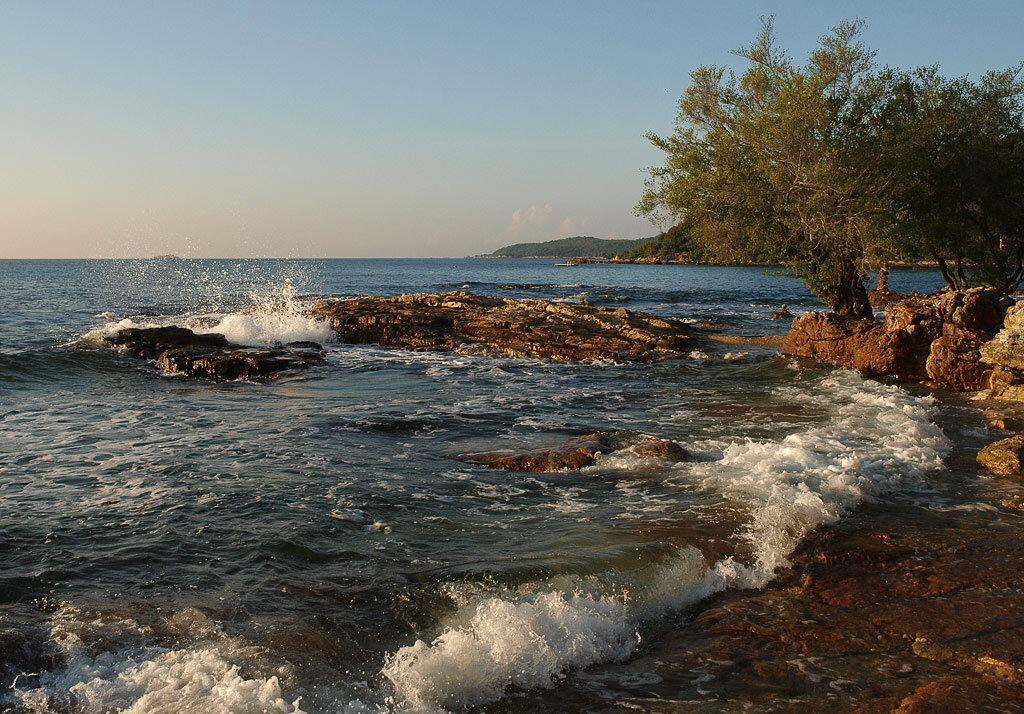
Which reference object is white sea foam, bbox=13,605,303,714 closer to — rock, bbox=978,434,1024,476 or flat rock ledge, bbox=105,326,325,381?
rock, bbox=978,434,1024,476

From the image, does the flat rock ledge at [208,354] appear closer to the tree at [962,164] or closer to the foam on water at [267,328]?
the foam on water at [267,328]

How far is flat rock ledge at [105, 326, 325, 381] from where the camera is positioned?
1889 centimetres

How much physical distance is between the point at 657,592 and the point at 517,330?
1832 cm

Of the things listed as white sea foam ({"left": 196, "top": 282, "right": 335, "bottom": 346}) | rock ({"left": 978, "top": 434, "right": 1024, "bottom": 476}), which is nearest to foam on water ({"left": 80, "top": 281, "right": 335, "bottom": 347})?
white sea foam ({"left": 196, "top": 282, "right": 335, "bottom": 346})

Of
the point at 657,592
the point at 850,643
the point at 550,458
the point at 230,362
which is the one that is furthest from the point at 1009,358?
the point at 230,362

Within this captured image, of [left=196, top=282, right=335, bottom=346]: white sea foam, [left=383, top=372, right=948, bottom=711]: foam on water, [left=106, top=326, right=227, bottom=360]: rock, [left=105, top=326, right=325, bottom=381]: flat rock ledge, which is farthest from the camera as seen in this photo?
[left=196, top=282, right=335, bottom=346]: white sea foam

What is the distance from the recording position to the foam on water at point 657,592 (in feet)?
17.0

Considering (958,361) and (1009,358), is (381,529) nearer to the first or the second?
(1009,358)

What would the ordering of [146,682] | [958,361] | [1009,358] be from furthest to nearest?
1. [958,361]
2. [1009,358]
3. [146,682]

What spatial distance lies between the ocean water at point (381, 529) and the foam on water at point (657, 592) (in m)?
0.03

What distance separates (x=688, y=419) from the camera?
45.4ft

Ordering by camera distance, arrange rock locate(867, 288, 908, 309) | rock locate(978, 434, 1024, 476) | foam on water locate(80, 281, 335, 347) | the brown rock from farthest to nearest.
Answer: rock locate(867, 288, 908, 309) → foam on water locate(80, 281, 335, 347) → the brown rock → rock locate(978, 434, 1024, 476)

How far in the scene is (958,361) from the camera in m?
Answer: 16.3

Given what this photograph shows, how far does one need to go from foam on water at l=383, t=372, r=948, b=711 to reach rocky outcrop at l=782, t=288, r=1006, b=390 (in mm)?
5822
